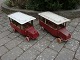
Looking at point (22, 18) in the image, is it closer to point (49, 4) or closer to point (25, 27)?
point (25, 27)

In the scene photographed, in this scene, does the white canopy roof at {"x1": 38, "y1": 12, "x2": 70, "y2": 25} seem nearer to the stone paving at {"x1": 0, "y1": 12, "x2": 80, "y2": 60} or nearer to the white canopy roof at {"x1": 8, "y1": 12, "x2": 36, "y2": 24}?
the white canopy roof at {"x1": 8, "y1": 12, "x2": 36, "y2": 24}

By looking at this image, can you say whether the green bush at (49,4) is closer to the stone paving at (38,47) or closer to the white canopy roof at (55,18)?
the white canopy roof at (55,18)

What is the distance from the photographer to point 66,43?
4.66 m

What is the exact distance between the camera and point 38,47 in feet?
14.7

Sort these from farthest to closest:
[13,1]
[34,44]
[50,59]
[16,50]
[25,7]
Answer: [13,1] < [25,7] < [34,44] < [16,50] < [50,59]

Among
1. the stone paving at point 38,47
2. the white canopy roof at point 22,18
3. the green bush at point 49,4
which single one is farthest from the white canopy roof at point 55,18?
the green bush at point 49,4

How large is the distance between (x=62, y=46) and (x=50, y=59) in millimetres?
831

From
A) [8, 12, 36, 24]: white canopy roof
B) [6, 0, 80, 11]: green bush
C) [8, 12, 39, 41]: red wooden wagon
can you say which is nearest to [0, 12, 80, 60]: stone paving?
[8, 12, 39, 41]: red wooden wagon

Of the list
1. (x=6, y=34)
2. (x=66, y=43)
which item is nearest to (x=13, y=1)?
(x=6, y=34)

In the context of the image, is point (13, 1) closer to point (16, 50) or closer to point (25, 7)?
point (25, 7)

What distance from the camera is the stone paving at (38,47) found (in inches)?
159

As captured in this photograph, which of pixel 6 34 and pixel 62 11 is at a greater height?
pixel 62 11

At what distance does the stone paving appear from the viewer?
4047 millimetres

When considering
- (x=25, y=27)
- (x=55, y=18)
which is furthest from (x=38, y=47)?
(x=55, y=18)
